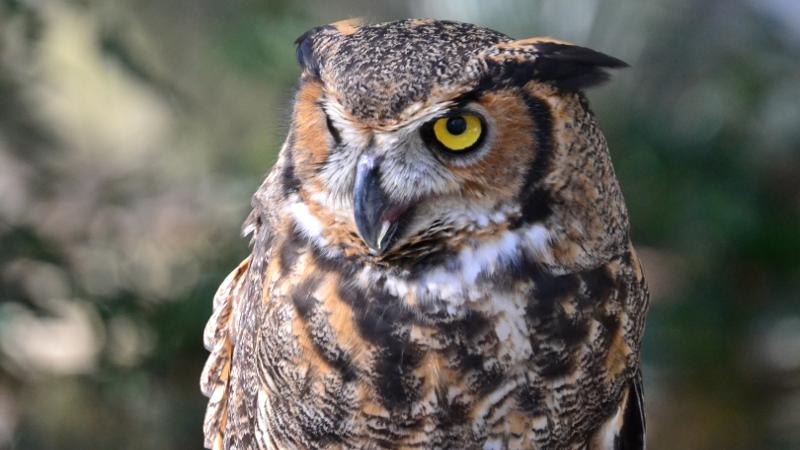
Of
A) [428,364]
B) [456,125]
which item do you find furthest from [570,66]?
[428,364]

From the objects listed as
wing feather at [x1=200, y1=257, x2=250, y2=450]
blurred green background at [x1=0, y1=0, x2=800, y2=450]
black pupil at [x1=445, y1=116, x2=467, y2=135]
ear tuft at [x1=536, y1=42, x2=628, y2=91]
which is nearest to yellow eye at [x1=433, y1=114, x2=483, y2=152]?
black pupil at [x1=445, y1=116, x2=467, y2=135]

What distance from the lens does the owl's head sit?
3.53 feet

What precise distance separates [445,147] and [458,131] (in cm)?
2

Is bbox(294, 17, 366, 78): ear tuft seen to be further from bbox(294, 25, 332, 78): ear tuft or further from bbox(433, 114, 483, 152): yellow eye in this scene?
bbox(433, 114, 483, 152): yellow eye

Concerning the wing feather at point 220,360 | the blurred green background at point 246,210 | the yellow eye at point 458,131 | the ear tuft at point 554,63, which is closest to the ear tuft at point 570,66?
the ear tuft at point 554,63

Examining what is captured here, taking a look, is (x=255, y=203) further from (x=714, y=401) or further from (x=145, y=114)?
(x=145, y=114)

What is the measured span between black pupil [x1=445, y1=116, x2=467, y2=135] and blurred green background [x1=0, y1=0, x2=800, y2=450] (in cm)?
145

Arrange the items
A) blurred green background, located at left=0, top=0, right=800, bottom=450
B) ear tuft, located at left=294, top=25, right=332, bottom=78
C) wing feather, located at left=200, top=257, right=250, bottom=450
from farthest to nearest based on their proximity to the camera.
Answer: blurred green background, located at left=0, top=0, right=800, bottom=450 → wing feather, located at left=200, top=257, right=250, bottom=450 → ear tuft, located at left=294, top=25, right=332, bottom=78

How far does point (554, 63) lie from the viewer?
1134 mm

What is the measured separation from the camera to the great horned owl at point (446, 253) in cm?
110

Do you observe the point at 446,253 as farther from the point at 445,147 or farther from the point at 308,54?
the point at 308,54

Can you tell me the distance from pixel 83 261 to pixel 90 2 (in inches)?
25.9

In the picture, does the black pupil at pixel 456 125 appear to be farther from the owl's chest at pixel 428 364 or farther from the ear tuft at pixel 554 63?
the owl's chest at pixel 428 364

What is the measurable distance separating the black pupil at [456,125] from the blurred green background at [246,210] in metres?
1.45
